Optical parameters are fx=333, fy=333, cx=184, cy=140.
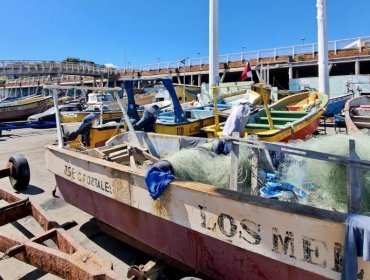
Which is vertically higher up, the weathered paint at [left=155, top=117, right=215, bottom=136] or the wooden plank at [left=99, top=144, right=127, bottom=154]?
the weathered paint at [left=155, top=117, right=215, bottom=136]

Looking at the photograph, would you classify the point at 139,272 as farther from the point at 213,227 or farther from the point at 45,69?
the point at 45,69

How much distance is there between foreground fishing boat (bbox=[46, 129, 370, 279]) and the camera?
2.22 m

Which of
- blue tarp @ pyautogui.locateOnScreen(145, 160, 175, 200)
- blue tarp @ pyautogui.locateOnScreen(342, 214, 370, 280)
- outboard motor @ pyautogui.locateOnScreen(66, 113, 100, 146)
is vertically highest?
outboard motor @ pyautogui.locateOnScreen(66, 113, 100, 146)

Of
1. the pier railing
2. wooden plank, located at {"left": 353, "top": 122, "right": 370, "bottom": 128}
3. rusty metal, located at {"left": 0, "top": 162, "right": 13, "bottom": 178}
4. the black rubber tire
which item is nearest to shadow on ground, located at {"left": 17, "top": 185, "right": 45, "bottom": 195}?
the black rubber tire

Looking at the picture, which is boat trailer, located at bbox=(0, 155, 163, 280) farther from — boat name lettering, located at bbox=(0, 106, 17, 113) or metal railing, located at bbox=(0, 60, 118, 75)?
metal railing, located at bbox=(0, 60, 118, 75)

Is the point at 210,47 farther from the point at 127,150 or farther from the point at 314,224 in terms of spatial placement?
the point at 314,224

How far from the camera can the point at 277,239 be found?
7.84 ft

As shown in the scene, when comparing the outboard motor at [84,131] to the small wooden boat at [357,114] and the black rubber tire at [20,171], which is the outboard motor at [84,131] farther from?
the small wooden boat at [357,114]

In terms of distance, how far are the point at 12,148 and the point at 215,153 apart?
35.1 feet

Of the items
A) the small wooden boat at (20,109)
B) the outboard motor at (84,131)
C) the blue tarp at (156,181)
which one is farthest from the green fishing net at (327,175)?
the small wooden boat at (20,109)

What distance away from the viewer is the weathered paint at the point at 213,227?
2.23 meters

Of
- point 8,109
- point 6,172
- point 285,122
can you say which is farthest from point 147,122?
point 8,109

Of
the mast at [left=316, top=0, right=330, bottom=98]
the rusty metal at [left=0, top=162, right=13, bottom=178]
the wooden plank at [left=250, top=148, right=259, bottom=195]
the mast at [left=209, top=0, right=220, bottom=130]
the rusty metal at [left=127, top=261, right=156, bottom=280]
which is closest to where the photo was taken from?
the rusty metal at [left=127, top=261, right=156, bottom=280]

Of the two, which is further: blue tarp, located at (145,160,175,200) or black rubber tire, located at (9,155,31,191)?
black rubber tire, located at (9,155,31,191)
